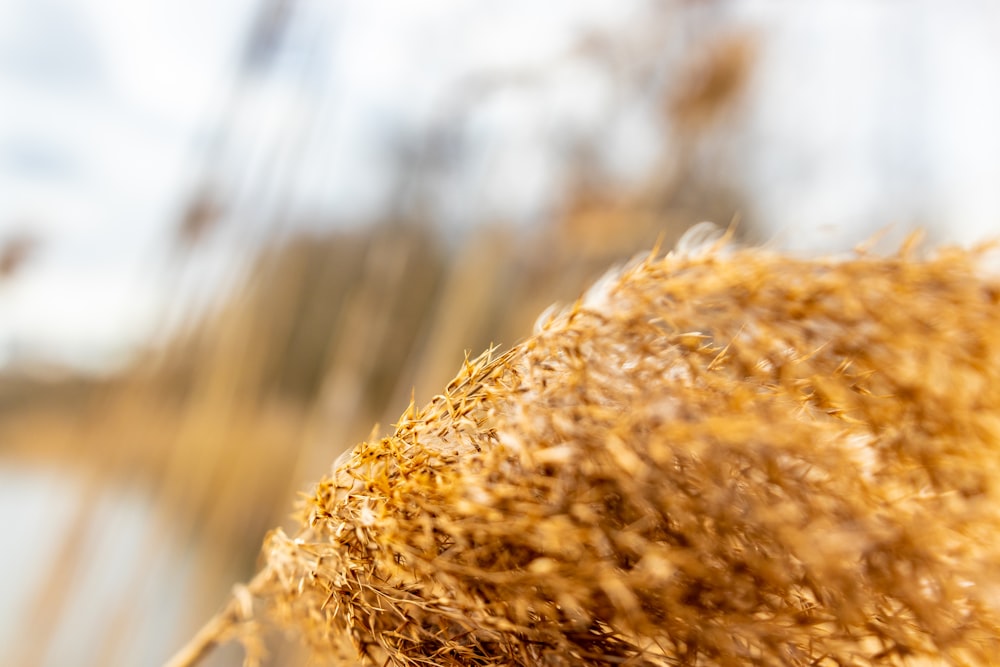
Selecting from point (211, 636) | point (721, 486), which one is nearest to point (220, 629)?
point (211, 636)

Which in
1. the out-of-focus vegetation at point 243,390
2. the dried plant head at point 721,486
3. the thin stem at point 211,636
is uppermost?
the dried plant head at point 721,486

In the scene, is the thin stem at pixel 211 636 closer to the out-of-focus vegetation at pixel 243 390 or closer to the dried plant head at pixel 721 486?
the dried plant head at pixel 721 486

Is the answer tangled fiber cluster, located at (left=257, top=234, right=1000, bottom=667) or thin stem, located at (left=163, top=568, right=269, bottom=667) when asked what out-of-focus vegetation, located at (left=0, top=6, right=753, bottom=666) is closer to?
thin stem, located at (left=163, top=568, right=269, bottom=667)

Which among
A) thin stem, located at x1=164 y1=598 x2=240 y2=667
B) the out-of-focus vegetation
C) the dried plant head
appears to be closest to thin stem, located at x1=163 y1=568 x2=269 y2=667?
thin stem, located at x1=164 y1=598 x2=240 y2=667

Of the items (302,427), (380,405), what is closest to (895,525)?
(302,427)

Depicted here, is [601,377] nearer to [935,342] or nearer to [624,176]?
[935,342]

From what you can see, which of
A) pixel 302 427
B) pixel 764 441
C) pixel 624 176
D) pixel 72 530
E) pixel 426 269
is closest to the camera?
pixel 764 441

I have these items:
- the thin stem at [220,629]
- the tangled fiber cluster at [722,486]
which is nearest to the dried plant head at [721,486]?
the tangled fiber cluster at [722,486]

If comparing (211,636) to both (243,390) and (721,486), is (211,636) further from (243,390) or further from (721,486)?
(243,390)
